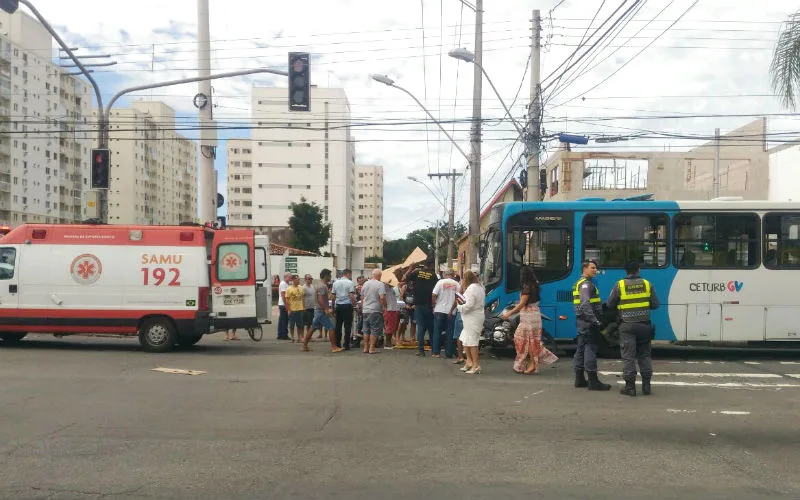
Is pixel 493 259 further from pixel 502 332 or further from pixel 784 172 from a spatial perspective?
pixel 784 172

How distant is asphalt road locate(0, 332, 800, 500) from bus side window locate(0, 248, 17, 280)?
3132 millimetres

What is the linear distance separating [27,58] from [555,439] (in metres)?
85.6

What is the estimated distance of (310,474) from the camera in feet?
17.5

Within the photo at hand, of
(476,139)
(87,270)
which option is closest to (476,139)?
(476,139)

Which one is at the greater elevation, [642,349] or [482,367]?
[642,349]

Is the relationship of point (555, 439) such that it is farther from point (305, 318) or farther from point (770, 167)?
point (770, 167)

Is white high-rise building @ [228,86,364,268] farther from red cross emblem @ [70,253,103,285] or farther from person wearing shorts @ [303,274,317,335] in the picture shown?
red cross emblem @ [70,253,103,285]

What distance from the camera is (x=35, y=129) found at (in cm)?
7794

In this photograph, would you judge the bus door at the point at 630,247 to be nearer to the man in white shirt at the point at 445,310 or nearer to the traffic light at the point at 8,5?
the man in white shirt at the point at 445,310

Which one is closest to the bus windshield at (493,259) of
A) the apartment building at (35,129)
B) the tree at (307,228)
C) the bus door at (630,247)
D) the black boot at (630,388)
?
the bus door at (630,247)

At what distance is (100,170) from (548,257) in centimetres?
1210

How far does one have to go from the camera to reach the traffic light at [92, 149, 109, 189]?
17672mm

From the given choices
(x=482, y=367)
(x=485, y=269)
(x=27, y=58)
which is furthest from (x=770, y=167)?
(x=27, y=58)

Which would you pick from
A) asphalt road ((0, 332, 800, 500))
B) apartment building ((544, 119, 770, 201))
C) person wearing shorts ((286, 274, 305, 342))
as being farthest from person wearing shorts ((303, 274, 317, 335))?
apartment building ((544, 119, 770, 201))
